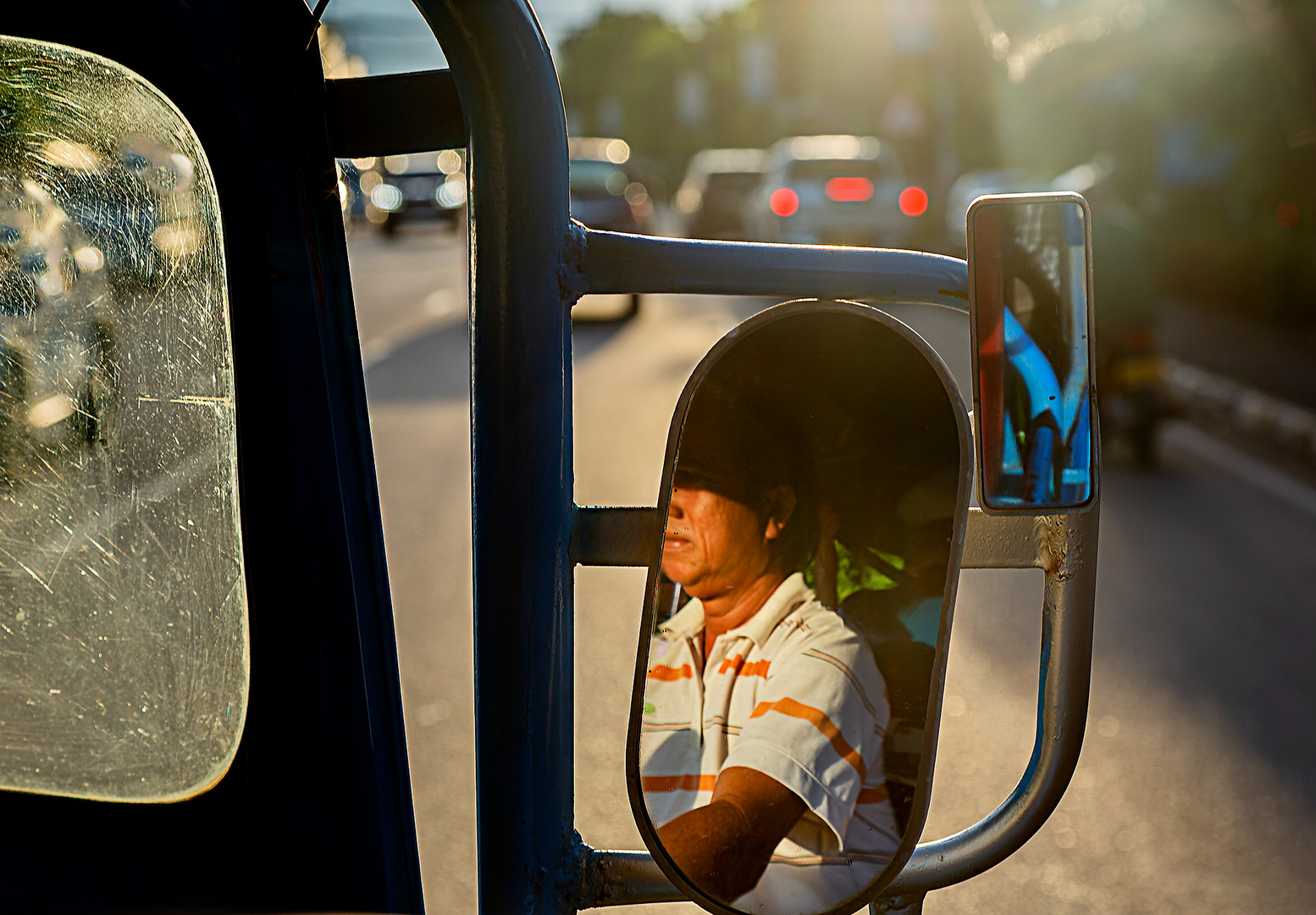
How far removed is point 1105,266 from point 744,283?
7171mm

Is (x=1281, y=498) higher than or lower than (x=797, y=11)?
lower

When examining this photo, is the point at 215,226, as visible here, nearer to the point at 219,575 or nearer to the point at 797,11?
the point at 219,575

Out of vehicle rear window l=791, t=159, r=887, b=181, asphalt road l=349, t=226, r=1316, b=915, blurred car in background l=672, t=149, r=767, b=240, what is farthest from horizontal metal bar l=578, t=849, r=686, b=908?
blurred car in background l=672, t=149, r=767, b=240

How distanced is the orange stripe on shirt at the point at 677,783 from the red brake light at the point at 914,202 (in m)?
15.3

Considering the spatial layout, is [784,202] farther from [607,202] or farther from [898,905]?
[898,905]

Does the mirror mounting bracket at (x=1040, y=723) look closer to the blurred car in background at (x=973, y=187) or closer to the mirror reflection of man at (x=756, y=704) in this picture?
the mirror reflection of man at (x=756, y=704)

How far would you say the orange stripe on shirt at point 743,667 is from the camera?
1.06 metres

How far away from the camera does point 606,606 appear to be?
5.68 m

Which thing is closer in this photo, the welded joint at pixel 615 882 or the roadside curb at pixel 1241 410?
the welded joint at pixel 615 882

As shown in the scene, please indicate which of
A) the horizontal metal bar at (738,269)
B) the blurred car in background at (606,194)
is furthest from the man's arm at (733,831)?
the blurred car in background at (606,194)

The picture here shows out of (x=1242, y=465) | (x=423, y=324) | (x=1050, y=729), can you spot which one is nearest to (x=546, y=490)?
(x=1050, y=729)

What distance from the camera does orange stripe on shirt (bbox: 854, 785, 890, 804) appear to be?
1.08 m

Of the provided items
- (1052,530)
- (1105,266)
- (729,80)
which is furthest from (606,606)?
(729,80)

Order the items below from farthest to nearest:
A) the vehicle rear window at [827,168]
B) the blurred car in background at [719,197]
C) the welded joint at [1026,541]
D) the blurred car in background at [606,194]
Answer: the blurred car in background at [719,197], the vehicle rear window at [827,168], the blurred car in background at [606,194], the welded joint at [1026,541]
